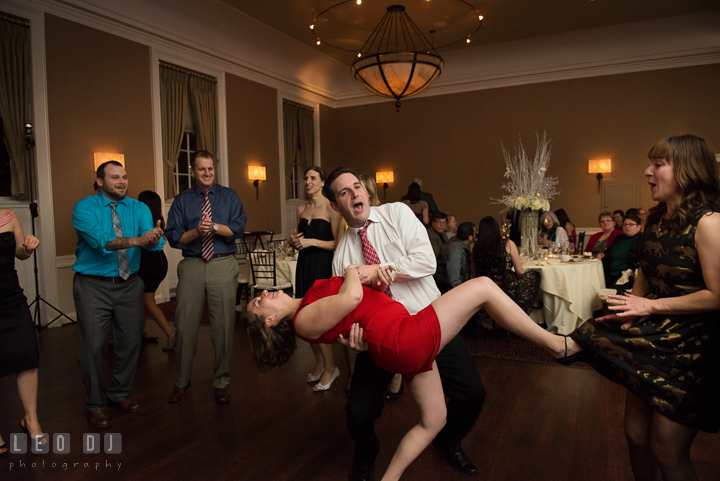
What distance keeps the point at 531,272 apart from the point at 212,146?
5.64 meters

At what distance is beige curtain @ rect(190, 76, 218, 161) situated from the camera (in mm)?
7691

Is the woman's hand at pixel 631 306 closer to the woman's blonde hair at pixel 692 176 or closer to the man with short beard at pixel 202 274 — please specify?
the woman's blonde hair at pixel 692 176

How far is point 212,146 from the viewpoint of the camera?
805 cm

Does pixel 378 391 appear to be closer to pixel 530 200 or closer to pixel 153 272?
pixel 153 272

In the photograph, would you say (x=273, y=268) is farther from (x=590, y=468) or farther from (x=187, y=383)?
(x=590, y=468)

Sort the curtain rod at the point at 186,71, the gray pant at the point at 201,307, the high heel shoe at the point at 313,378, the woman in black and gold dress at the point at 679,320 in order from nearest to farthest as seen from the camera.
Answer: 1. the woman in black and gold dress at the point at 679,320
2. the gray pant at the point at 201,307
3. the high heel shoe at the point at 313,378
4. the curtain rod at the point at 186,71

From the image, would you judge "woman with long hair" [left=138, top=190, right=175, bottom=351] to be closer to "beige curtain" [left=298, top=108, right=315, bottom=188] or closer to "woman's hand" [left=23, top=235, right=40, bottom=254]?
"woman's hand" [left=23, top=235, right=40, bottom=254]

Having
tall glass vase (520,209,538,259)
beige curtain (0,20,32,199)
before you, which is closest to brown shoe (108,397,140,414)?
beige curtain (0,20,32,199)

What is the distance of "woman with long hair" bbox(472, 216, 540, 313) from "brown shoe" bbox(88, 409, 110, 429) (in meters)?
3.35

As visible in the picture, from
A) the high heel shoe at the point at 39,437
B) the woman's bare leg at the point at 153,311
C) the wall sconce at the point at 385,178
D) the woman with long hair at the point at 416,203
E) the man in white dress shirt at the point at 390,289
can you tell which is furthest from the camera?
the wall sconce at the point at 385,178

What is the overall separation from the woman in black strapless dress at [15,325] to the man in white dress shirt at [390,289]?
1777mm

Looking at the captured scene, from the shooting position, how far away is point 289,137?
990 cm

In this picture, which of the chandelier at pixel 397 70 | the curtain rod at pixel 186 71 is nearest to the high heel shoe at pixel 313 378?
the chandelier at pixel 397 70

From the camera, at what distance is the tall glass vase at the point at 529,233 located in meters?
5.35
